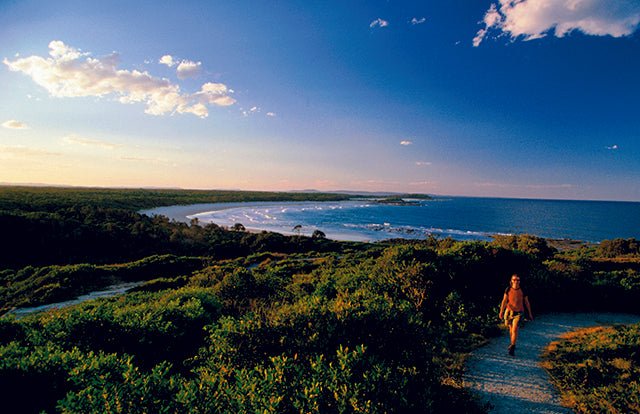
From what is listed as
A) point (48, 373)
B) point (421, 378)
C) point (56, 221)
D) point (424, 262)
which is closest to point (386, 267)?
point (424, 262)

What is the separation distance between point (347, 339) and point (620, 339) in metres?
7.74

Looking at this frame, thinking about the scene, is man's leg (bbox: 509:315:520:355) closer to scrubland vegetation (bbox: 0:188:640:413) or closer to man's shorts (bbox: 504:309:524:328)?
man's shorts (bbox: 504:309:524:328)

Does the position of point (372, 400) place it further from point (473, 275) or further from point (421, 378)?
point (473, 275)

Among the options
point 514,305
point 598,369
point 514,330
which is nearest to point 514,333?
point 514,330

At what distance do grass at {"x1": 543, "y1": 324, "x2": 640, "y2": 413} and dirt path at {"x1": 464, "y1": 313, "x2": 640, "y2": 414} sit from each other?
0.79 ft

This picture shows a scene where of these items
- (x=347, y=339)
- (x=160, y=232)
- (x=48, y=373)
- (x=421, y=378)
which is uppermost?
(x=347, y=339)

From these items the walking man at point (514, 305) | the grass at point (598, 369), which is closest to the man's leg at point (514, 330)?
the walking man at point (514, 305)

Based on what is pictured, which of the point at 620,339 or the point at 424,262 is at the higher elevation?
the point at 424,262

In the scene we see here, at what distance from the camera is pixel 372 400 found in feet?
12.4

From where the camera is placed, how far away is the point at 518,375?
6.74 m

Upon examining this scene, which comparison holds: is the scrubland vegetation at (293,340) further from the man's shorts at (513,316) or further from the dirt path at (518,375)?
the man's shorts at (513,316)

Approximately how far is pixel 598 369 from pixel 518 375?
1598 mm

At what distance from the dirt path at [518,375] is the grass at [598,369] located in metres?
0.24

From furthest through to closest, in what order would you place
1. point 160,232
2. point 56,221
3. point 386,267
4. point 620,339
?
point 160,232, point 56,221, point 386,267, point 620,339
